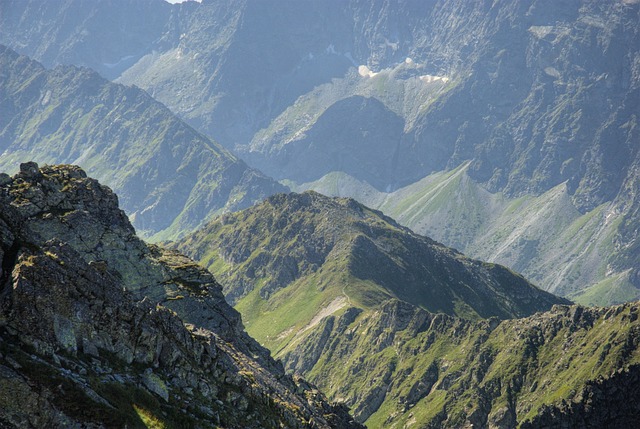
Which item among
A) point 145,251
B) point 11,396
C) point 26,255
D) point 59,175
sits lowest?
point 11,396

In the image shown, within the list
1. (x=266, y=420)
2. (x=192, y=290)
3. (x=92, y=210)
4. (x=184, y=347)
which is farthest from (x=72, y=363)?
(x=192, y=290)

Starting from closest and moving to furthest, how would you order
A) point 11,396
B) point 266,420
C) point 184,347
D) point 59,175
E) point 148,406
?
point 11,396
point 148,406
point 184,347
point 266,420
point 59,175

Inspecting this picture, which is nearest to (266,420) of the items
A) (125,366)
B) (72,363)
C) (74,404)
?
(125,366)

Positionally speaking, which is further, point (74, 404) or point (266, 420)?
point (266, 420)

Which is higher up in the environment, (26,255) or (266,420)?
(26,255)

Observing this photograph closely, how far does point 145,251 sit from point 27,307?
81608 mm

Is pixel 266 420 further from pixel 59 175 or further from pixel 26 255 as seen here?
pixel 59 175

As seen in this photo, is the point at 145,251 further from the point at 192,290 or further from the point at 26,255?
the point at 26,255

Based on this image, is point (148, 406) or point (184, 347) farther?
point (184, 347)

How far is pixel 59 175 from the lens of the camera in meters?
120

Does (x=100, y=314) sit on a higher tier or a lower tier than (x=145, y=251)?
lower

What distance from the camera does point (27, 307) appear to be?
163 ft

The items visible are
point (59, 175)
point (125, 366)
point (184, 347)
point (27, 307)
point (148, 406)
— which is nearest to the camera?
point (27, 307)

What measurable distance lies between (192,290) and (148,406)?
276 ft
